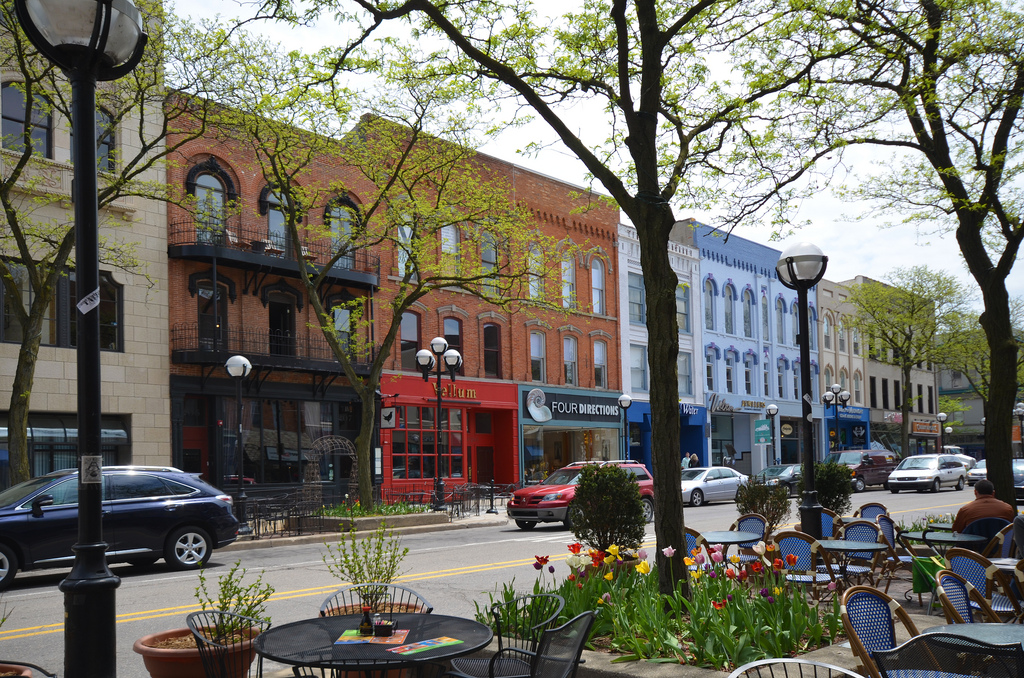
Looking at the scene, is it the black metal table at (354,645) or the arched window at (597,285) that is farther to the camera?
the arched window at (597,285)

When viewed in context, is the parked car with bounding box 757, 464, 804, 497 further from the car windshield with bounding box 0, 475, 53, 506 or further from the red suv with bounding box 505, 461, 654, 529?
the car windshield with bounding box 0, 475, 53, 506

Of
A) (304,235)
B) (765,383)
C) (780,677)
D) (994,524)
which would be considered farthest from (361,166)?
(765,383)

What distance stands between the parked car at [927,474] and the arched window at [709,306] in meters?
11.9

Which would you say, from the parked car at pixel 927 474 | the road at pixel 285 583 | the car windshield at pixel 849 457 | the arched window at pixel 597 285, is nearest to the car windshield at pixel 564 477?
the road at pixel 285 583

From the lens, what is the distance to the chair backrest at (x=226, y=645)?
16.4ft

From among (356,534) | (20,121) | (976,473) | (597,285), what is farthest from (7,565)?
(976,473)

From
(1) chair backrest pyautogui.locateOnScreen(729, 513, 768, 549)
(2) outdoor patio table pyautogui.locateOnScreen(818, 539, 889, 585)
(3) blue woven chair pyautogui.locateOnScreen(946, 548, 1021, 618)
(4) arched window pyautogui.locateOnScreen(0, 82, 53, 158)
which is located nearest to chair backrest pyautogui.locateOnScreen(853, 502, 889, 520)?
(1) chair backrest pyautogui.locateOnScreen(729, 513, 768, 549)

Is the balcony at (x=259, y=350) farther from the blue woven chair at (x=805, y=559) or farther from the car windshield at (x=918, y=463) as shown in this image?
the car windshield at (x=918, y=463)

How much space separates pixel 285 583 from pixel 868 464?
3228 centimetres

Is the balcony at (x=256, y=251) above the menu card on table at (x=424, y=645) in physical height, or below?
above

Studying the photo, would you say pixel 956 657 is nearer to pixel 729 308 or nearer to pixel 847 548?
pixel 847 548

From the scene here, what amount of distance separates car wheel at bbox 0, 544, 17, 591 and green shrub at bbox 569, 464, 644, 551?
853cm

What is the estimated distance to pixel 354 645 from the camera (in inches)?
189

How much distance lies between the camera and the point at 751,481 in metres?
15.0
